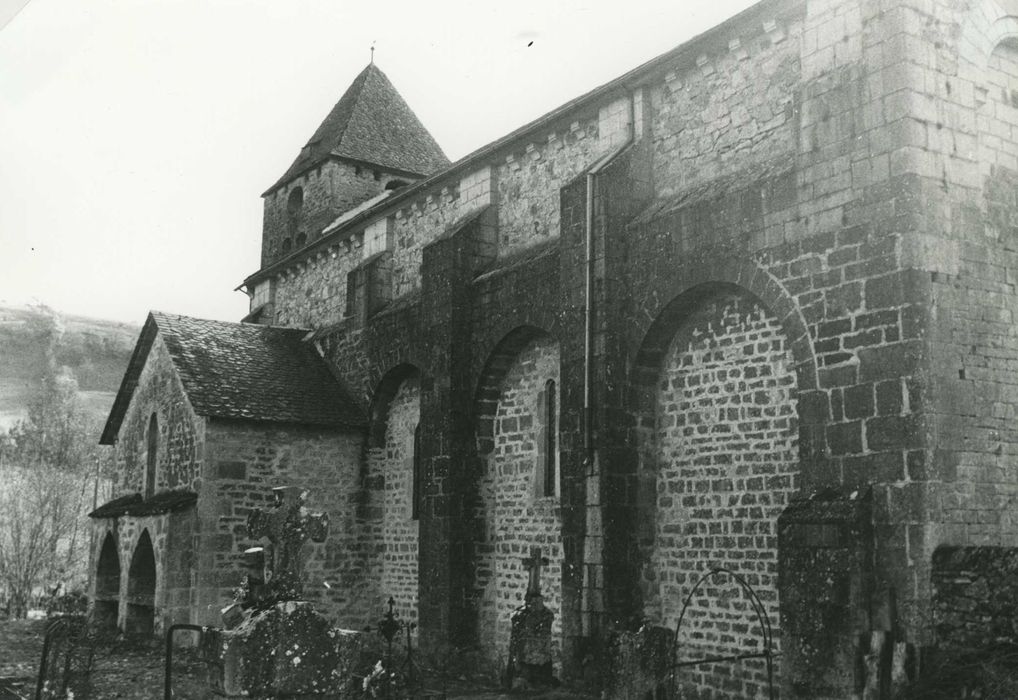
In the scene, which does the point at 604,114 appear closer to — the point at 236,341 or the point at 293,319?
the point at 236,341

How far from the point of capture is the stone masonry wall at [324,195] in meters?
25.9

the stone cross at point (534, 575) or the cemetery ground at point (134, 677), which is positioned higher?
the stone cross at point (534, 575)

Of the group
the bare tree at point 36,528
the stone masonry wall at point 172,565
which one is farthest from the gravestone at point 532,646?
the bare tree at point 36,528

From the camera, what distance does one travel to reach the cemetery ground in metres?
11.2

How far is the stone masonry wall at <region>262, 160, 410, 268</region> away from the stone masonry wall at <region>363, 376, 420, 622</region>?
8.81m

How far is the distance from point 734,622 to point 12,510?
29.2 m

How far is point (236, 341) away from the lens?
19.9 metres

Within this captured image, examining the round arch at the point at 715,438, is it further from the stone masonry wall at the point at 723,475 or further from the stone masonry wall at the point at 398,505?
the stone masonry wall at the point at 398,505

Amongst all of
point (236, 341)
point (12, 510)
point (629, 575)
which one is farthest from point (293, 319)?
point (12, 510)

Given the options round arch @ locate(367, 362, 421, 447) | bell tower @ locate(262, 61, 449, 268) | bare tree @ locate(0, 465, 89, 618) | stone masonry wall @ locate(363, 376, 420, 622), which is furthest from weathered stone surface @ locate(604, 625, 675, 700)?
bare tree @ locate(0, 465, 89, 618)

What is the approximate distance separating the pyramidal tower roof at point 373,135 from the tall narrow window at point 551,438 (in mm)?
13274

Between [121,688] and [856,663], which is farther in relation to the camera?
[121,688]

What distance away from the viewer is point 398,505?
1777 cm

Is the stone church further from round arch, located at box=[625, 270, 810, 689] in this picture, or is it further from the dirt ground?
the dirt ground
